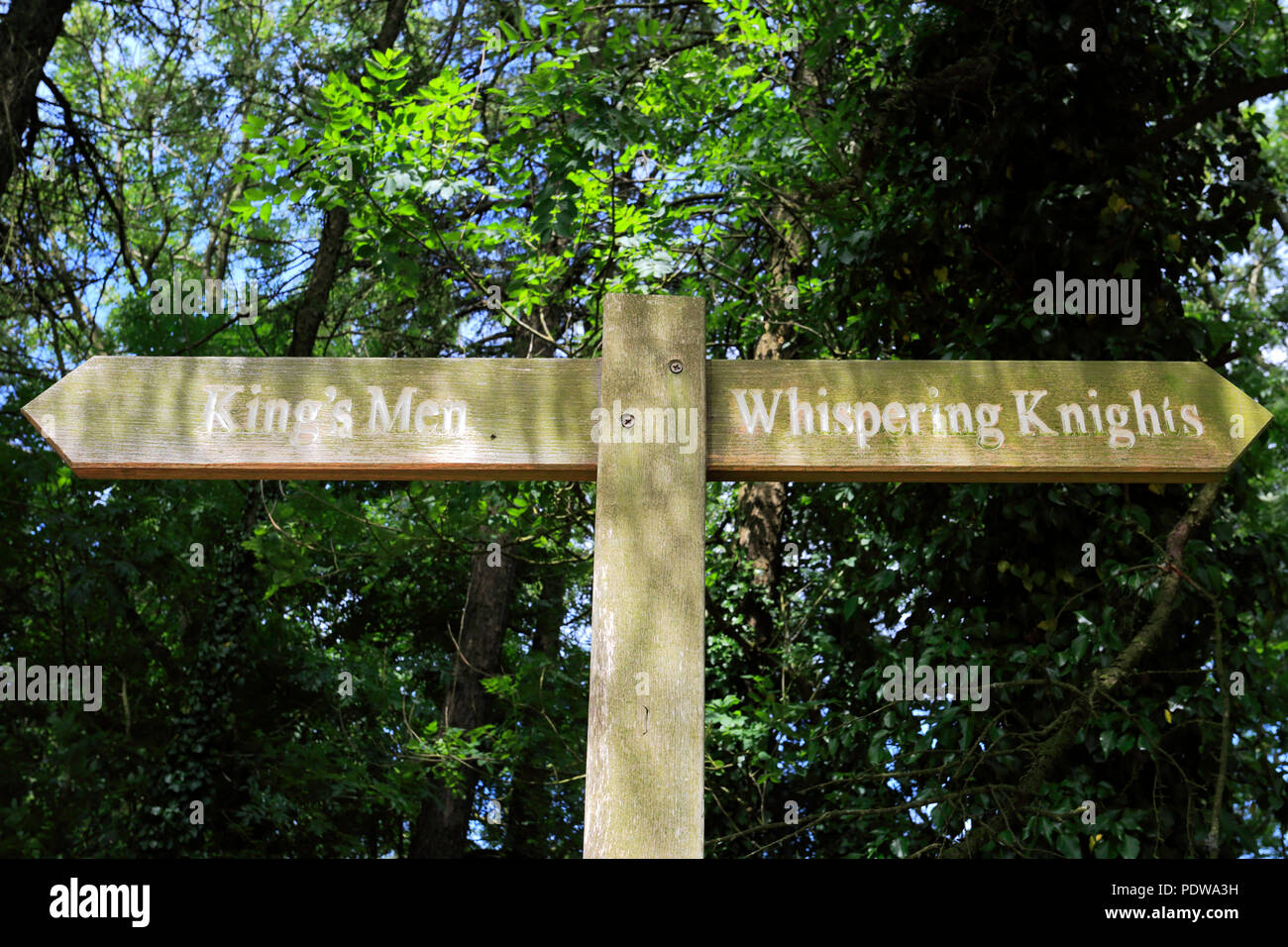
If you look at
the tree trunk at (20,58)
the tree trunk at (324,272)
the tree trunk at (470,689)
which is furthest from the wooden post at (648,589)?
the tree trunk at (470,689)

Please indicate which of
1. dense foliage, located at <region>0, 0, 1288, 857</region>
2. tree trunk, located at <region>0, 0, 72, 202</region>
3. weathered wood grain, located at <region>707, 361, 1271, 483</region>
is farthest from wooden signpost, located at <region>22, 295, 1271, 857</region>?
tree trunk, located at <region>0, 0, 72, 202</region>

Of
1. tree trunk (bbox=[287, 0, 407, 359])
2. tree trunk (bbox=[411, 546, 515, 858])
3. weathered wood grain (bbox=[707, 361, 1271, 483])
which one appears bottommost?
tree trunk (bbox=[411, 546, 515, 858])

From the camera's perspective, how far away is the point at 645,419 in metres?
1.98

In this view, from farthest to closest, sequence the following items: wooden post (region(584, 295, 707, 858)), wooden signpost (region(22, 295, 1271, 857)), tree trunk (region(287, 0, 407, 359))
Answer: tree trunk (region(287, 0, 407, 359)) < wooden signpost (region(22, 295, 1271, 857)) < wooden post (region(584, 295, 707, 858))

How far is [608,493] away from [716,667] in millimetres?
4125

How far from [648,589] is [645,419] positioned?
1.04ft

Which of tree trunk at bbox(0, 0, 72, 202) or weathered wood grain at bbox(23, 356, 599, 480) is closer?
weathered wood grain at bbox(23, 356, 599, 480)

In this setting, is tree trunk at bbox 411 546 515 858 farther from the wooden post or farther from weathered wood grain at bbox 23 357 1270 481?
the wooden post

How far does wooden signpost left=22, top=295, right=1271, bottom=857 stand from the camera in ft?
6.53

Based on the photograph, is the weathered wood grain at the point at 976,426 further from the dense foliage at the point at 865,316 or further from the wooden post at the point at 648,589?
the dense foliage at the point at 865,316

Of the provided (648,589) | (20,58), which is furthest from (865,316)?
(20,58)
